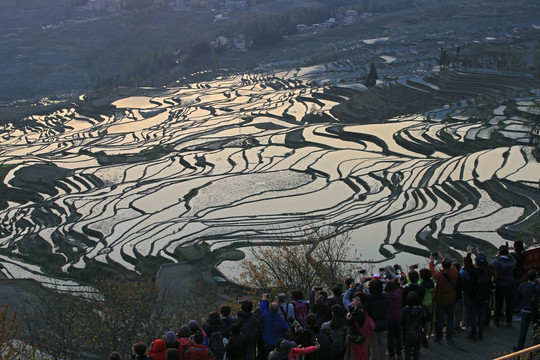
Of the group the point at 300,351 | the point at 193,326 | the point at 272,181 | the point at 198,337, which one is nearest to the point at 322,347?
the point at 300,351

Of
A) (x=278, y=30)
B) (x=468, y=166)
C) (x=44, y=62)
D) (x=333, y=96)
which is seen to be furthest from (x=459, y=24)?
(x=468, y=166)

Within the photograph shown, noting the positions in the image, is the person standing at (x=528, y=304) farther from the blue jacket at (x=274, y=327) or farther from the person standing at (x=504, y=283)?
the blue jacket at (x=274, y=327)

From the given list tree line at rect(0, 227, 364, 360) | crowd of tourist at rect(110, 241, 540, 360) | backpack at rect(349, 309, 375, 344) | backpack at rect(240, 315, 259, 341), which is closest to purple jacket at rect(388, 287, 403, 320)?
crowd of tourist at rect(110, 241, 540, 360)

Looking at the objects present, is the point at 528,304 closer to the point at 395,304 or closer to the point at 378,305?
the point at 395,304

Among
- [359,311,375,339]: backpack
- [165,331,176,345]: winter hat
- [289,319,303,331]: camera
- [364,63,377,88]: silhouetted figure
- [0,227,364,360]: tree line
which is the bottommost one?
[364,63,377,88]: silhouetted figure

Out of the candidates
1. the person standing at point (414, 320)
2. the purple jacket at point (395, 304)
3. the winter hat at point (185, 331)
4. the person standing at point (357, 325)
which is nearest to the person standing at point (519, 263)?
the person standing at point (414, 320)

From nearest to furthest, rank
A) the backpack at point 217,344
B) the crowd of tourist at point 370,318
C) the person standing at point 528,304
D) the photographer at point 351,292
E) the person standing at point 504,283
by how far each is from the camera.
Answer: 1. the crowd of tourist at point 370,318
2. the backpack at point 217,344
3. the person standing at point 528,304
4. the photographer at point 351,292
5. the person standing at point 504,283

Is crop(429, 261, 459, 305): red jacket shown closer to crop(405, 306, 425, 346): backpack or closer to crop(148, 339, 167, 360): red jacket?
crop(405, 306, 425, 346): backpack
